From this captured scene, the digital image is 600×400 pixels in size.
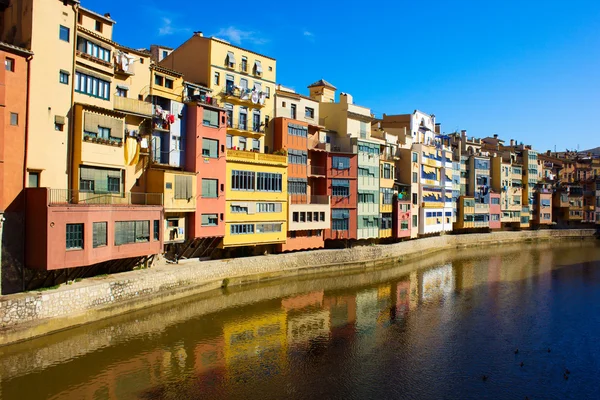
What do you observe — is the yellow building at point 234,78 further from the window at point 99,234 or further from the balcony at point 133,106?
the window at point 99,234

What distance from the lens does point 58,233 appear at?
24.7 meters

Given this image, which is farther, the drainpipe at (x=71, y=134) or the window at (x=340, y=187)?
the window at (x=340, y=187)

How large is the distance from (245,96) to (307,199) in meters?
12.1

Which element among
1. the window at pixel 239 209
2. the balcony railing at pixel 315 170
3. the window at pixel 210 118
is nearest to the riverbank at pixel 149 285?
the window at pixel 239 209

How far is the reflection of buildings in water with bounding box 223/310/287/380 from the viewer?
2236 cm

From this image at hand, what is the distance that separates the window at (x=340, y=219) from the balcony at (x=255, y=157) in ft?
30.9

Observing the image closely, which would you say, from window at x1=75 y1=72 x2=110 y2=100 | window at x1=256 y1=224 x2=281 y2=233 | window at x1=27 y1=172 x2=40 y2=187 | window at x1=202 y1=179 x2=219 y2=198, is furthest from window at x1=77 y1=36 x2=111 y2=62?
window at x1=256 y1=224 x2=281 y2=233

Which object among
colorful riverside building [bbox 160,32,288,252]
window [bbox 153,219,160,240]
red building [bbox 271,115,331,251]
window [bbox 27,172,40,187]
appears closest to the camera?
window [bbox 27,172,40,187]

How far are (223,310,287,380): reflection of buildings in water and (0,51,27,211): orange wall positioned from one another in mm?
13473

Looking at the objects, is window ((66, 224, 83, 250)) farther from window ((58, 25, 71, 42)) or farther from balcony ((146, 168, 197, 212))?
window ((58, 25, 71, 42))

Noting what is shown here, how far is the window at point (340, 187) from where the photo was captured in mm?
50250

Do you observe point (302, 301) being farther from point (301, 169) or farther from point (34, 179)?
point (34, 179)

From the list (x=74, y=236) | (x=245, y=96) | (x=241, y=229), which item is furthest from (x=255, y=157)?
(x=74, y=236)

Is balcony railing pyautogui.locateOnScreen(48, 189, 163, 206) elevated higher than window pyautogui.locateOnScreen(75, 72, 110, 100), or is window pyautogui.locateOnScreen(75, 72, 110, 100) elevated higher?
window pyautogui.locateOnScreen(75, 72, 110, 100)
